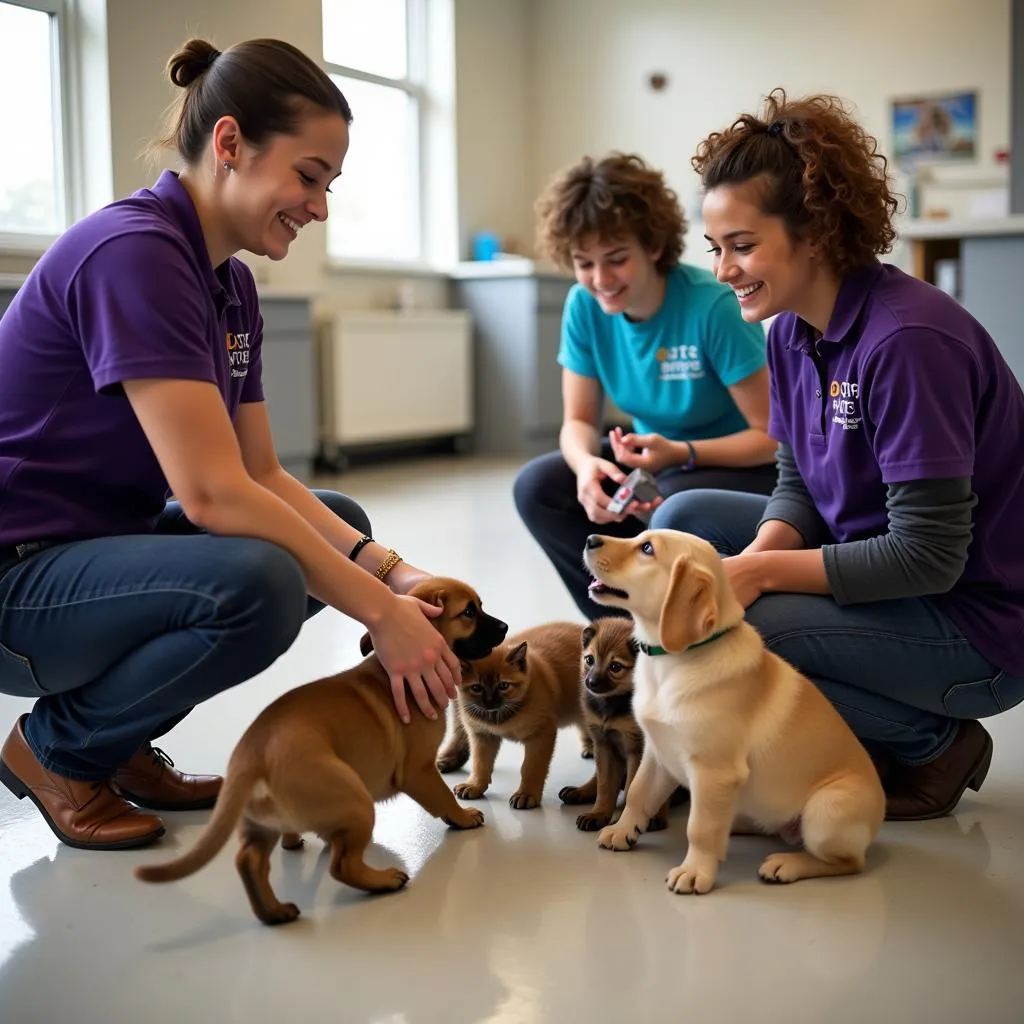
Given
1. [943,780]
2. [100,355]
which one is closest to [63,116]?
[100,355]

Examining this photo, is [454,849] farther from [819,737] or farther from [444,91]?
[444,91]

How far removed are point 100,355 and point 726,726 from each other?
3.13 feet

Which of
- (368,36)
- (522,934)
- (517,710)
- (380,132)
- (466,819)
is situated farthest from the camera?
(380,132)

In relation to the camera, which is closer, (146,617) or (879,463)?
(146,617)

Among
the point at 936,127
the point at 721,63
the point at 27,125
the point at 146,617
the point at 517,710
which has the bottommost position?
the point at 517,710

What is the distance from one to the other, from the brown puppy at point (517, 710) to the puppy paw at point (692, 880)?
39 centimetres

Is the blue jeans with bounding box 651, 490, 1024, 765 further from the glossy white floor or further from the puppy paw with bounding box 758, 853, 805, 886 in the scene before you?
the puppy paw with bounding box 758, 853, 805, 886

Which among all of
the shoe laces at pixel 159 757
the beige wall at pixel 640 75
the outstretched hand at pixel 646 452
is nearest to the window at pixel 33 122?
the beige wall at pixel 640 75

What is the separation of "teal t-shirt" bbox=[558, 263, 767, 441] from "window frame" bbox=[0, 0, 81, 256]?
3.18 m

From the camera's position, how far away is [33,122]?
5.15 m

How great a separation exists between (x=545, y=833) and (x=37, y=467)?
0.92 meters

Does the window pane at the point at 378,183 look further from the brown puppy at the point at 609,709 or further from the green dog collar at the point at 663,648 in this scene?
the green dog collar at the point at 663,648

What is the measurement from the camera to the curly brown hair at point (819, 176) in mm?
1819

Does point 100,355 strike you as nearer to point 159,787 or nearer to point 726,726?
point 159,787
